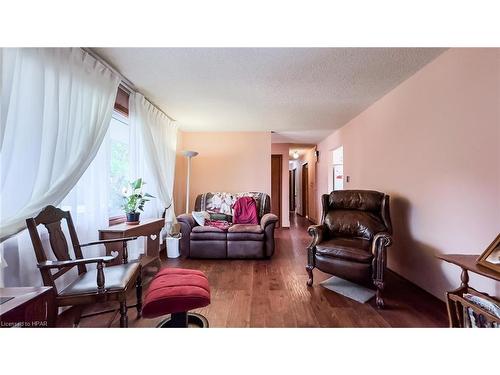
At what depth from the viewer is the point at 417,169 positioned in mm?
2254

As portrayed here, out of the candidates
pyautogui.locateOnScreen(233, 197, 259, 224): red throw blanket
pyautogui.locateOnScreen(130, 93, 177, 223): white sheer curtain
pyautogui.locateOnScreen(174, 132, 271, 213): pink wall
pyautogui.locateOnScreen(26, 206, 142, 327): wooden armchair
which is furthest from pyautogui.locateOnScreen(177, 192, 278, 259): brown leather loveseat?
pyautogui.locateOnScreen(26, 206, 142, 327): wooden armchair

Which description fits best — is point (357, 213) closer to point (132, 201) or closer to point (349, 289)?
point (349, 289)

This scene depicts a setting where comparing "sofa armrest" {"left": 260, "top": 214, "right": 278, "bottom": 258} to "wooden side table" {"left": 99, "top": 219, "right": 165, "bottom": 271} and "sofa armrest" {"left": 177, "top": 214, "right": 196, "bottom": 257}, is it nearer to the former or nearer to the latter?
"sofa armrest" {"left": 177, "top": 214, "right": 196, "bottom": 257}

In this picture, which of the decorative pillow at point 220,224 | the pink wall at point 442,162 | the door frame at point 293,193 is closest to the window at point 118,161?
the decorative pillow at point 220,224

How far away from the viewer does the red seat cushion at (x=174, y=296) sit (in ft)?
4.14

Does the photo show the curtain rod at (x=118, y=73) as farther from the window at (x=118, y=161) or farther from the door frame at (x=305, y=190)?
the door frame at (x=305, y=190)

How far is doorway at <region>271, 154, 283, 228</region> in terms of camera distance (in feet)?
18.8

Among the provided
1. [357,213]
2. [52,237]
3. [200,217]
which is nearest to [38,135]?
[52,237]

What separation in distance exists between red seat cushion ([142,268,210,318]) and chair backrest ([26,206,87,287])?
1.95 feet

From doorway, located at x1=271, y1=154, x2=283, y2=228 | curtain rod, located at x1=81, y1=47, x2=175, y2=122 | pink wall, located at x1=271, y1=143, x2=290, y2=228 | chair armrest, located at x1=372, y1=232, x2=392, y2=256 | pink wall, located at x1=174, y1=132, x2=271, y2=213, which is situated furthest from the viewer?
doorway, located at x1=271, y1=154, x2=283, y2=228
